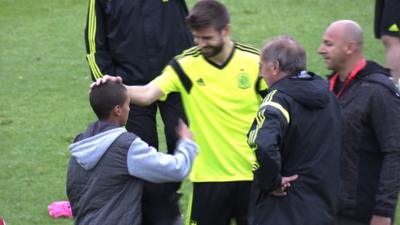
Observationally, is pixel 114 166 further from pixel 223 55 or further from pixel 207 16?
pixel 223 55

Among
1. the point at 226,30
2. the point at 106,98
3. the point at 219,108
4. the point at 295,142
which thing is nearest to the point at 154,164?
the point at 106,98

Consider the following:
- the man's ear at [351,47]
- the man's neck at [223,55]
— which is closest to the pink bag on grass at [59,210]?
the man's neck at [223,55]

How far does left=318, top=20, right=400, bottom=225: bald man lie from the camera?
5203mm

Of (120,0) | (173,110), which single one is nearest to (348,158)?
(173,110)

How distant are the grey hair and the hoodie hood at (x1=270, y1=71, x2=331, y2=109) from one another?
0.15ft

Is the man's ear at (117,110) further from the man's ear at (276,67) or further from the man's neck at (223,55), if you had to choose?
the man's neck at (223,55)

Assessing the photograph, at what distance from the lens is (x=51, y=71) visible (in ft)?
41.1

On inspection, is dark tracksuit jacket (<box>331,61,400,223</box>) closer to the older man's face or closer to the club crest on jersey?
the older man's face

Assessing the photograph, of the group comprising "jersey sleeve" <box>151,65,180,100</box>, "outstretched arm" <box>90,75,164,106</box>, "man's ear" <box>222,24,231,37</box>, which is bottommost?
"outstretched arm" <box>90,75,164,106</box>

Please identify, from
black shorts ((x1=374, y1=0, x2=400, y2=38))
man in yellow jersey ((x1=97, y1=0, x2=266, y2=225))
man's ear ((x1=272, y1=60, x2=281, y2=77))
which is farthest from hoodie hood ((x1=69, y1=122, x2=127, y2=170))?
black shorts ((x1=374, y1=0, x2=400, y2=38))

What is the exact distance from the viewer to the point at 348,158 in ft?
17.5

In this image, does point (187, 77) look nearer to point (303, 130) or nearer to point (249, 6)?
point (303, 130)

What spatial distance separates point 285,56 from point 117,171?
3.72 ft

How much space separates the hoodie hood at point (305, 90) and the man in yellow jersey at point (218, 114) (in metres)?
0.98
